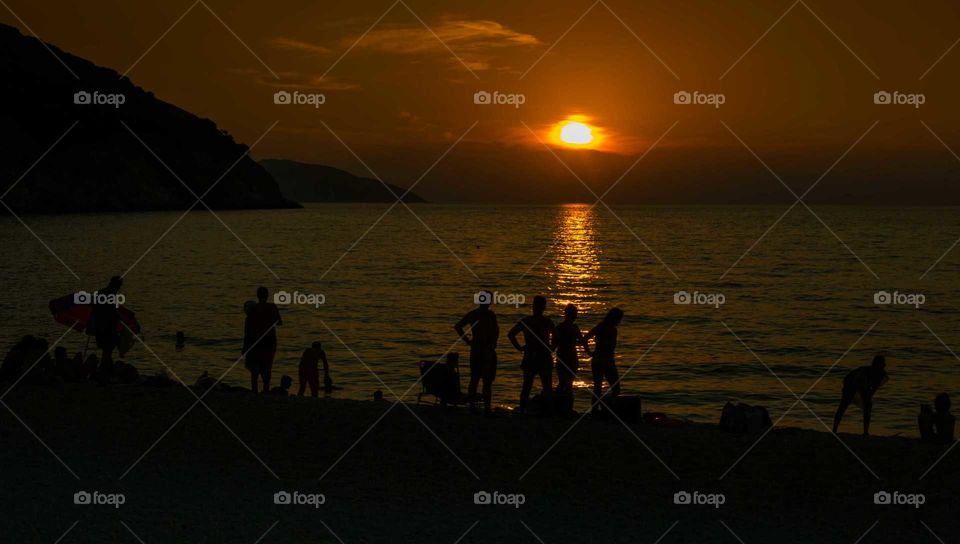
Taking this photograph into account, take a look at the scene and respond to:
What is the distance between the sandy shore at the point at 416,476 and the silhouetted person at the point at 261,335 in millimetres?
1547

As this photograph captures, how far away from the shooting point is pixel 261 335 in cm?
1814

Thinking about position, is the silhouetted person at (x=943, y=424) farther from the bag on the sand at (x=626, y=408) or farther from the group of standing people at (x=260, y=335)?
the group of standing people at (x=260, y=335)

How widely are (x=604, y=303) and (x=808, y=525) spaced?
4313 cm

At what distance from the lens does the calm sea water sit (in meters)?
28.6

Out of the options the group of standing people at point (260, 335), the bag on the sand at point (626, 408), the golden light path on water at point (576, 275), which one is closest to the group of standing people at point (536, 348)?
the bag on the sand at point (626, 408)

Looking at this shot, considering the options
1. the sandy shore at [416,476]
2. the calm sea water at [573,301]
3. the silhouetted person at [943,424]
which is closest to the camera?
the sandy shore at [416,476]

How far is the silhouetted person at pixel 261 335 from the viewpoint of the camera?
17859mm

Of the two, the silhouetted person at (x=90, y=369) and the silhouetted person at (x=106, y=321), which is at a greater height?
the silhouetted person at (x=106, y=321)

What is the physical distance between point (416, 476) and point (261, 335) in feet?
22.0

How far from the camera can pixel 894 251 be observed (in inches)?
4183

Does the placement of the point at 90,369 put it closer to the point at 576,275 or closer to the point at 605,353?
the point at 605,353

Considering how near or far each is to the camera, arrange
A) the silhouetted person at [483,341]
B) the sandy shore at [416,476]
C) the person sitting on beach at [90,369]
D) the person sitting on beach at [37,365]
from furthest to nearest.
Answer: the person sitting on beach at [90,369] < the person sitting on beach at [37,365] < the silhouetted person at [483,341] < the sandy shore at [416,476]

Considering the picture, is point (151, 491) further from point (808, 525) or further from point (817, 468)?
point (817, 468)

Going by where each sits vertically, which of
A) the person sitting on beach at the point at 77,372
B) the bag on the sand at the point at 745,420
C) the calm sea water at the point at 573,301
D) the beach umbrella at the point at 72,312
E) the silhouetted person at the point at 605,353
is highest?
Answer: the calm sea water at the point at 573,301
